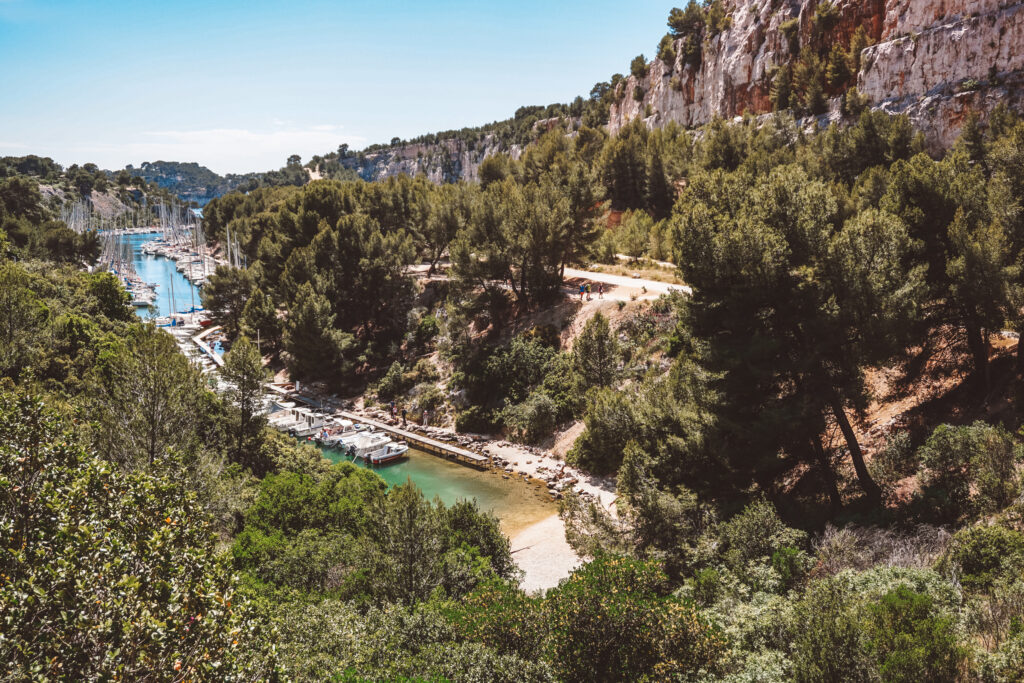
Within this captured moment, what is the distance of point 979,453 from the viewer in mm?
14344

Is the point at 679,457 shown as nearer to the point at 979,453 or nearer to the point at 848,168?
the point at 979,453

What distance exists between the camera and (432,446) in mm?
35812

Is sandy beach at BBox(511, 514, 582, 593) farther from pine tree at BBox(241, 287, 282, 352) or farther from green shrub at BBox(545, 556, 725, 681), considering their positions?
pine tree at BBox(241, 287, 282, 352)

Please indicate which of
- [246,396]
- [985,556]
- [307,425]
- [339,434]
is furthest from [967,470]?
[307,425]

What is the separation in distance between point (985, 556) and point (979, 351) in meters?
11.0

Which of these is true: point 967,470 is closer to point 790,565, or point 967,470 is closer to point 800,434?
point 800,434

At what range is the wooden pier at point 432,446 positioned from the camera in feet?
109

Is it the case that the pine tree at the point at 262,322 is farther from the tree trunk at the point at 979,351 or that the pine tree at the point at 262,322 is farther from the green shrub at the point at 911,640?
the green shrub at the point at 911,640

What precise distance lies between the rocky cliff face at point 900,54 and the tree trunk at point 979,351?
35.9m

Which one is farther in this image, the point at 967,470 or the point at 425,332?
the point at 425,332

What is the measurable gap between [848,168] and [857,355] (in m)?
32.4

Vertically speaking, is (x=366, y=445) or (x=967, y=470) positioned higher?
(x=967, y=470)

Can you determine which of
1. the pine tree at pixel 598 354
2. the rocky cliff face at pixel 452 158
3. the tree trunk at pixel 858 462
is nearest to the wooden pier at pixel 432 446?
the pine tree at pixel 598 354

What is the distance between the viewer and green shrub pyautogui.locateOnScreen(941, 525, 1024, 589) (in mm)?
10625
